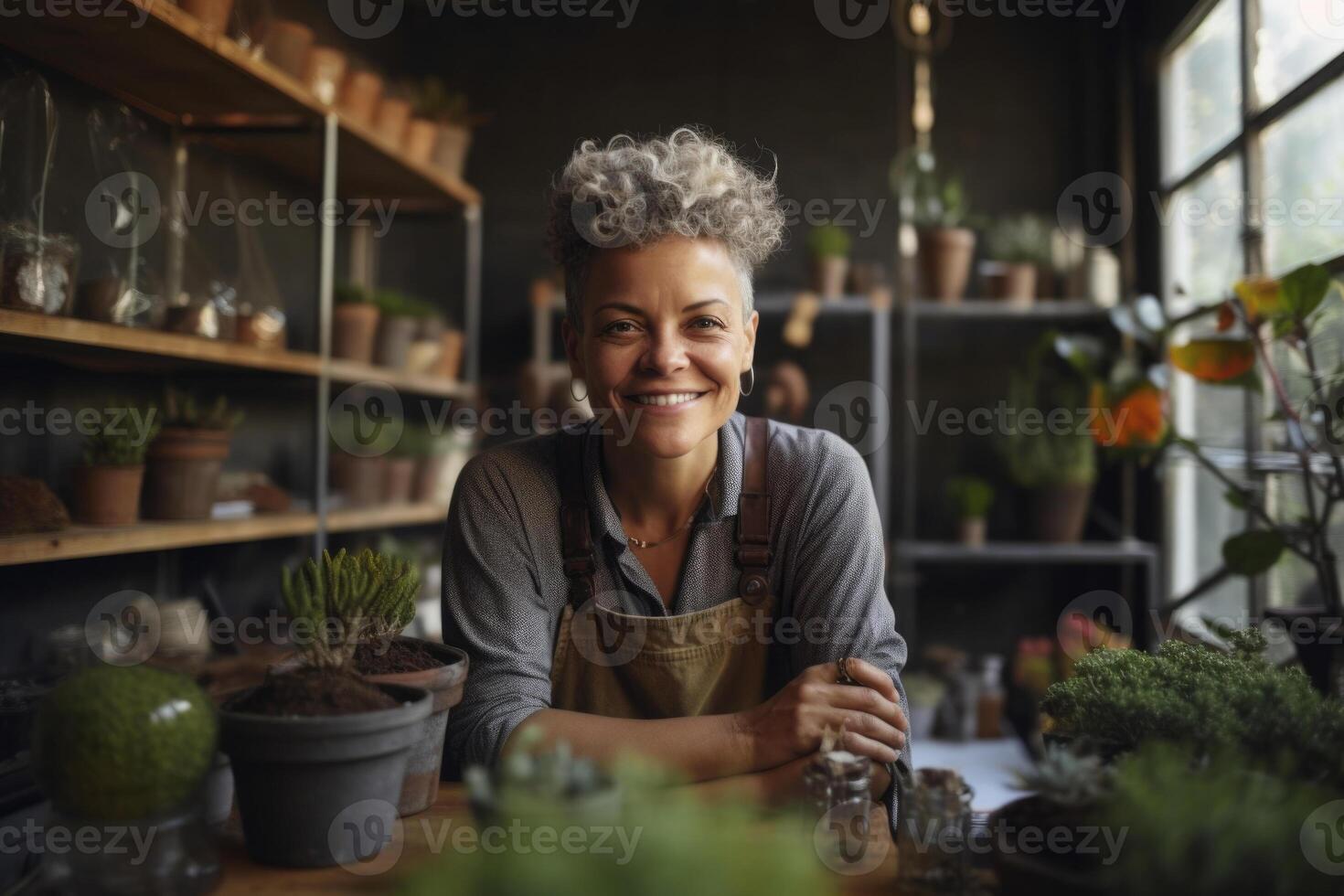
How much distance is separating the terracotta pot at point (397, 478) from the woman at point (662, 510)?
1.89 meters

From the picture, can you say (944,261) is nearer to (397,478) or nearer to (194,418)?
(397,478)

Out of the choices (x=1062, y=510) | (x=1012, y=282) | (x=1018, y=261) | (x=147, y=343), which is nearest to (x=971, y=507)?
(x=1062, y=510)

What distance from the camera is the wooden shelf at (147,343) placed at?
1.80 meters

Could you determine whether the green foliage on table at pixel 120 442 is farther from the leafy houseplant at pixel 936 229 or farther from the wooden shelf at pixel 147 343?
the leafy houseplant at pixel 936 229

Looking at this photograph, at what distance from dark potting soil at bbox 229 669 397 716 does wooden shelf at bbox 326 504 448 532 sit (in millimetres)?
1875

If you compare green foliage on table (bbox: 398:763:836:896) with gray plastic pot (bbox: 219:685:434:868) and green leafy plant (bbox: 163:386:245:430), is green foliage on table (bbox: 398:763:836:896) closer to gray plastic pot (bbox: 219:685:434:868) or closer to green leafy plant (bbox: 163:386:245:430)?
gray plastic pot (bbox: 219:685:434:868)

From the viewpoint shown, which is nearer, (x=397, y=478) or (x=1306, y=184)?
(x=1306, y=184)

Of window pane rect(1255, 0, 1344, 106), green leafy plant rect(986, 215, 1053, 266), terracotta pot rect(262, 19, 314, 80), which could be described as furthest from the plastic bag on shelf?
green leafy plant rect(986, 215, 1053, 266)

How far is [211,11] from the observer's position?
222cm

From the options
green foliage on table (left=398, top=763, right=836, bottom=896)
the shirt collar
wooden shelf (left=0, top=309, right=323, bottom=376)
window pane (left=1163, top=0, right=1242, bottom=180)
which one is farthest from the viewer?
window pane (left=1163, top=0, right=1242, bottom=180)

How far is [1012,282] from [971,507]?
0.84 metres

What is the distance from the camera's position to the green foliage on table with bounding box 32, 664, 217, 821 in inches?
32.2

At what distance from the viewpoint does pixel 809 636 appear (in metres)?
1.45

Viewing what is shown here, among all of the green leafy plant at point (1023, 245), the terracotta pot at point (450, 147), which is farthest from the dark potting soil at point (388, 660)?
the green leafy plant at point (1023, 245)
